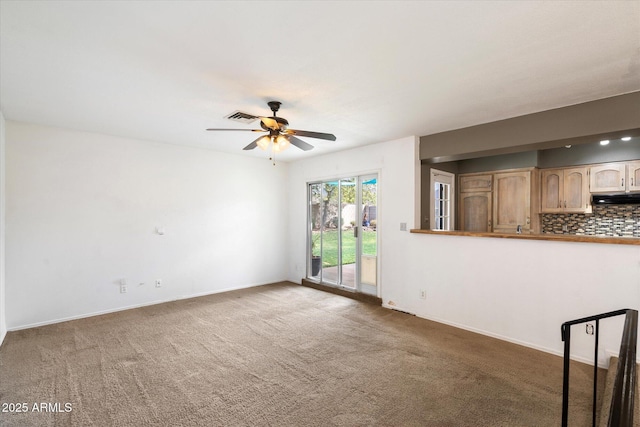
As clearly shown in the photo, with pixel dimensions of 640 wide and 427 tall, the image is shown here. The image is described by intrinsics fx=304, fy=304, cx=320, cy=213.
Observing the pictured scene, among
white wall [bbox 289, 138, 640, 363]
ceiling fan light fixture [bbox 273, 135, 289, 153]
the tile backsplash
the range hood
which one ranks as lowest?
white wall [bbox 289, 138, 640, 363]

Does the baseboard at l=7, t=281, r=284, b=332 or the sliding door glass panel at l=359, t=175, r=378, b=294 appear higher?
the sliding door glass panel at l=359, t=175, r=378, b=294

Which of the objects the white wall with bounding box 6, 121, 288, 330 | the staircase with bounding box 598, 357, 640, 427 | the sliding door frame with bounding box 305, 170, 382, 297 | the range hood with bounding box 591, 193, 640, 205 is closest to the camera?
the staircase with bounding box 598, 357, 640, 427

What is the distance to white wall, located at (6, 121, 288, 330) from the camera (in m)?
3.84

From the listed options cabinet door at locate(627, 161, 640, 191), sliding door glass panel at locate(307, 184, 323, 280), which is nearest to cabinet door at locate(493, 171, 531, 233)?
cabinet door at locate(627, 161, 640, 191)

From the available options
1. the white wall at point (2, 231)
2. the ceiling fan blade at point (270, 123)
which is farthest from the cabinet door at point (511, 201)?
the white wall at point (2, 231)

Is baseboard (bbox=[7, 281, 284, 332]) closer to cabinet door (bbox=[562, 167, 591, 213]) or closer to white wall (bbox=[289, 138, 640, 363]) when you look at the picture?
white wall (bbox=[289, 138, 640, 363])

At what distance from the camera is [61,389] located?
8.18 feet

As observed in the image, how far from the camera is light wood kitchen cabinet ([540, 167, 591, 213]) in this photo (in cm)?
476

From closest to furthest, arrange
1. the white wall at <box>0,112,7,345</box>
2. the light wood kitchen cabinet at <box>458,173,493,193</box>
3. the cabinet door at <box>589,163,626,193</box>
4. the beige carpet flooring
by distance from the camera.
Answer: the beige carpet flooring
the white wall at <box>0,112,7,345</box>
the cabinet door at <box>589,163,626,193</box>
the light wood kitchen cabinet at <box>458,173,493,193</box>

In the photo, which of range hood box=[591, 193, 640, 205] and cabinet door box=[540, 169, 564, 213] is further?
cabinet door box=[540, 169, 564, 213]

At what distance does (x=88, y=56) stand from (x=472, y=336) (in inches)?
181

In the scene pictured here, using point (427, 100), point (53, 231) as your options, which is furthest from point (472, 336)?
point (53, 231)

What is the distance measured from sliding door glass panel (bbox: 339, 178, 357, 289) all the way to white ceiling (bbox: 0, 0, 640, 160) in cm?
195

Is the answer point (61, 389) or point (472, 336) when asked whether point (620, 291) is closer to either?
point (472, 336)
